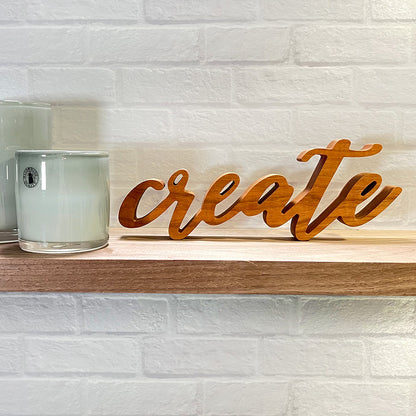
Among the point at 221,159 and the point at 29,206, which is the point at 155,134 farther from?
the point at 29,206

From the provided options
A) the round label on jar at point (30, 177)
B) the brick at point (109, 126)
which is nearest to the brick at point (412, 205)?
the brick at point (109, 126)

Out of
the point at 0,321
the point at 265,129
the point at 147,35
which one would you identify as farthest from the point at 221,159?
the point at 0,321

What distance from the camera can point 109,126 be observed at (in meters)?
0.65

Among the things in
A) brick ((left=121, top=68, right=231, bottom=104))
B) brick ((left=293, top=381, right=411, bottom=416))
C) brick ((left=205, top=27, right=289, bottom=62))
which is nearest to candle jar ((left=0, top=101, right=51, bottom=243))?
brick ((left=121, top=68, right=231, bottom=104))

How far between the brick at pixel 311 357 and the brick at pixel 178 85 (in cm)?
35

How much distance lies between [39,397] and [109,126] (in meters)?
0.40

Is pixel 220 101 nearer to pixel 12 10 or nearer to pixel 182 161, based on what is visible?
pixel 182 161

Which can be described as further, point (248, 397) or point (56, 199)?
point (248, 397)

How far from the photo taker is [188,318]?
0.69m

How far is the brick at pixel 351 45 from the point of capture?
0.63 meters

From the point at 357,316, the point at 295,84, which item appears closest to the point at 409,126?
the point at 295,84

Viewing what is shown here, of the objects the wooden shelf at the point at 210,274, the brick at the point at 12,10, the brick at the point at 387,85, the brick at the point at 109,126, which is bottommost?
the wooden shelf at the point at 210,274

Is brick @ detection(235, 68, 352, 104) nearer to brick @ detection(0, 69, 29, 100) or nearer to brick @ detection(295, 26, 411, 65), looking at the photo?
brick @ detection(295, 26, 411, 65)

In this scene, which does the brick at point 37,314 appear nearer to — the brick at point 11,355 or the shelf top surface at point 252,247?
the brick at point 11,355
